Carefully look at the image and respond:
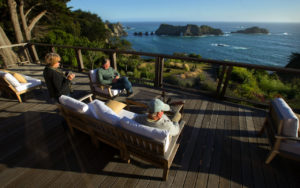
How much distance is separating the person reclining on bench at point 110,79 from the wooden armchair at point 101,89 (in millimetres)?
127

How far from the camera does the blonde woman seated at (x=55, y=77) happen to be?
241 centimetres

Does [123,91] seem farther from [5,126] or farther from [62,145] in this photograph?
[5,126]

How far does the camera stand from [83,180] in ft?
6.13

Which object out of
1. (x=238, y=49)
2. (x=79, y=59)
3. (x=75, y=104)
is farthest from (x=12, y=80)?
(x=238, y=49)

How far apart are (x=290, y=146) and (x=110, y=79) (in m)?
3.61

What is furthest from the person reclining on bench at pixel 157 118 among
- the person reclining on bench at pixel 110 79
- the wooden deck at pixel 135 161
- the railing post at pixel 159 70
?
the railing post at pixel 159 70

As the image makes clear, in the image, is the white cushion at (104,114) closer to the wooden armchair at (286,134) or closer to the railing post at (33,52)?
the wooden armchair at (286,134)

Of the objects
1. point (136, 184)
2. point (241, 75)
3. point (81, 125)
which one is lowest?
point (241, 75)

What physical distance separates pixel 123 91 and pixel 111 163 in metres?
1.93

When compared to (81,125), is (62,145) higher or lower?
lower

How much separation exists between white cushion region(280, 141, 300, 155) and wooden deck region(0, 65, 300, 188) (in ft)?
1.24

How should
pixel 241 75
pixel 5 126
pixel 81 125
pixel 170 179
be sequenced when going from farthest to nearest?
1. pixel 241 75
2. pixel 5 126
3. pixel 81 125
4. pixel 170 179

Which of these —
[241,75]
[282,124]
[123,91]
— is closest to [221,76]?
[282,124]

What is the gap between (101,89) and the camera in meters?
3.49
